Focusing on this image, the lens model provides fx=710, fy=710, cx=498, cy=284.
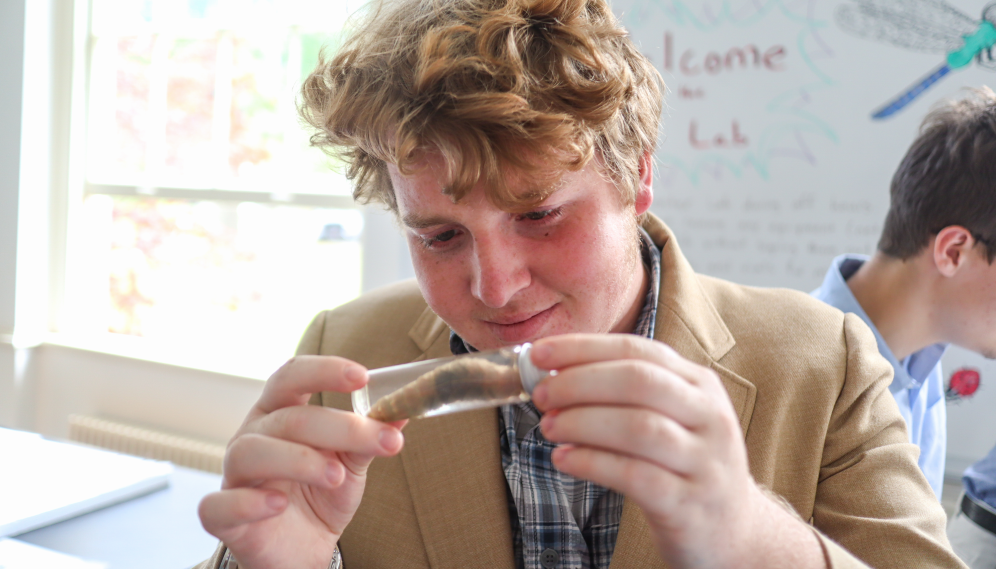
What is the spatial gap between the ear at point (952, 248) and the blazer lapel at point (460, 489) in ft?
3.59

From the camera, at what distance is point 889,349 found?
1.66 m

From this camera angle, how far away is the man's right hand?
77cm

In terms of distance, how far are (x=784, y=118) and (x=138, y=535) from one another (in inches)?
71.7

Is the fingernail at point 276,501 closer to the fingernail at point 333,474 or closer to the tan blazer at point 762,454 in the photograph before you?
the fingernail at point 333,474

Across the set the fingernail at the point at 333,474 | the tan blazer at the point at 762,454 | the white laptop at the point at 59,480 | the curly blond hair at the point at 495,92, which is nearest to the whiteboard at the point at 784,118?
the tan blazer at the point at 762,454

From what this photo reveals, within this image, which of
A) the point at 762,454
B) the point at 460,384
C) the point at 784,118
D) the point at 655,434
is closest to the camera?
the point at 655,434

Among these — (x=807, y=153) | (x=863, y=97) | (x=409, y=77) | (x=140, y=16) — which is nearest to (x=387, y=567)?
(x=409, y=77)

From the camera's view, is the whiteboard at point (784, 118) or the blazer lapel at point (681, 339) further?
the whiteboard at point (784, 118)

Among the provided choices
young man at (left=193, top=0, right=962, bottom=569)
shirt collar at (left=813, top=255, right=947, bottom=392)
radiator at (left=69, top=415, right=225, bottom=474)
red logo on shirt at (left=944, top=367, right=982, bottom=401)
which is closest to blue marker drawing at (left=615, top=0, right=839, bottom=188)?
shirt collar at (left=813, top=255, right=947, bottom=392)

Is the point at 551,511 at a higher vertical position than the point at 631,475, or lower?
lower

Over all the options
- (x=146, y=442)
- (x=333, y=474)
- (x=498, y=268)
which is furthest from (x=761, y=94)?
(x=146, y=442)

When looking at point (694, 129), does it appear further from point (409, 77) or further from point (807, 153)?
point (409, 77)

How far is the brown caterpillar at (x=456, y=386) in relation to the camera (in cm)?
73

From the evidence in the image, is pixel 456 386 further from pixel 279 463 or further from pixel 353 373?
pixel 279 463
